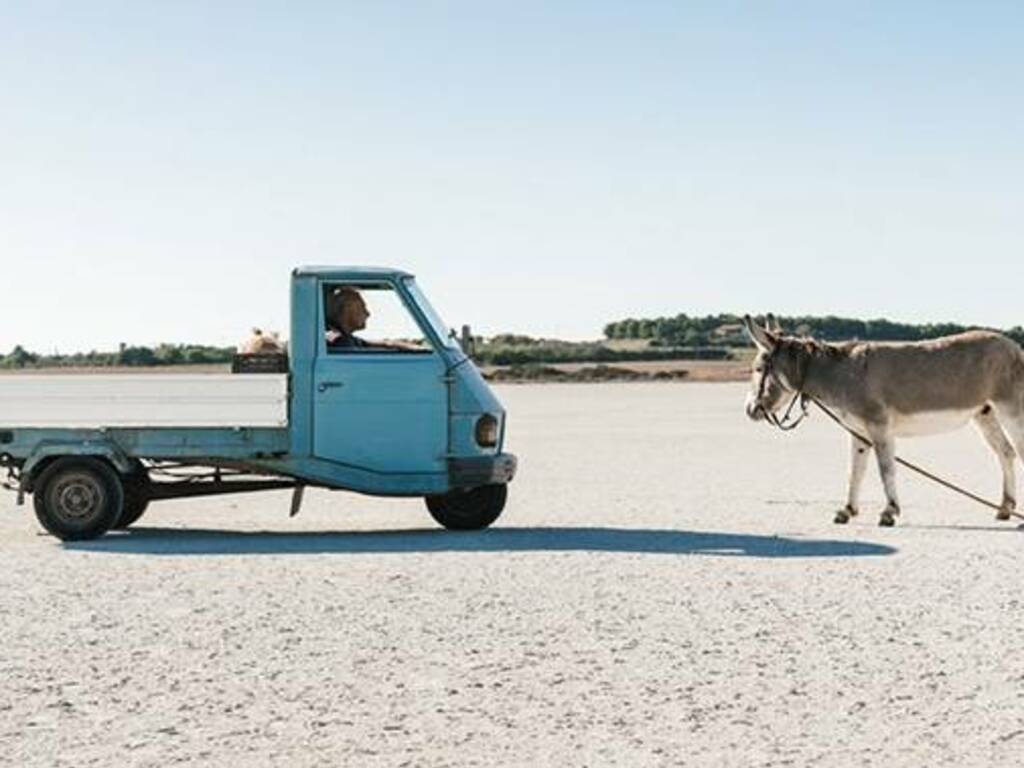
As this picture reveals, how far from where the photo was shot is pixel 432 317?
1545 centimetres

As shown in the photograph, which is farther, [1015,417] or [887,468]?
[1015,417]

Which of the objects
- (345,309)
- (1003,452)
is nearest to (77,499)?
(345,309)

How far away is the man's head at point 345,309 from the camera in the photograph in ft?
50.3

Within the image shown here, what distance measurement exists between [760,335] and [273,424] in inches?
225

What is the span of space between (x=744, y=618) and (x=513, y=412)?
1718 inches

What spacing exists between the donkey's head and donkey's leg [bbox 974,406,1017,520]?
2114 mm

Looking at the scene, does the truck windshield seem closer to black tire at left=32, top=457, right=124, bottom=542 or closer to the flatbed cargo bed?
the flatbed cargo bed

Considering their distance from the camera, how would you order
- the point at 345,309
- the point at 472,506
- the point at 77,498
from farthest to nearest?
the point at 472,506
the point at 345,309
the point at 77,498

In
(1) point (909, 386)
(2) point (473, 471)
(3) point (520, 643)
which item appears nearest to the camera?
(3) point (520, 643)

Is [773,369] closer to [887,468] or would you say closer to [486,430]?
[887,468]

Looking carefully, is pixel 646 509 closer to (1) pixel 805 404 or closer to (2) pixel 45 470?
(1) pixel 805 404

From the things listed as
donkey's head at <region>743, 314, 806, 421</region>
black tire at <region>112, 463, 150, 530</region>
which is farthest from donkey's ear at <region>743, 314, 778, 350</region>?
black tire at <region>112, 463, 150, 530</region>

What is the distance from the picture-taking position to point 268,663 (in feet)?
28.2

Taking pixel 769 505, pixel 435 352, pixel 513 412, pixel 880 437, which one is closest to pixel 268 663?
pixel 435 352
